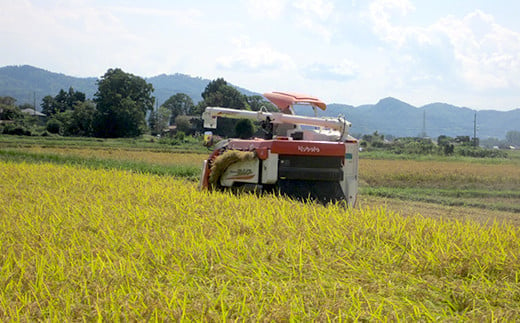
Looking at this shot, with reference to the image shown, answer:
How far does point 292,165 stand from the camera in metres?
8.11

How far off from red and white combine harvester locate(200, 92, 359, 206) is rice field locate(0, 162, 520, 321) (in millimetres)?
1461

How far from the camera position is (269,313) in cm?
325

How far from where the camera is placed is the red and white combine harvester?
8.05 metres

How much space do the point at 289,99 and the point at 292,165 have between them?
A: 1785mm

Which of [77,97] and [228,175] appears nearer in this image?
[228,175]

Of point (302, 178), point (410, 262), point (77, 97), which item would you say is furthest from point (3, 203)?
point (77, 97)

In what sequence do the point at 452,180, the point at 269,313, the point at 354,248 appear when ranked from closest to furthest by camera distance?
the point at 269,313 → the point at 354,248 → the point at 452,180

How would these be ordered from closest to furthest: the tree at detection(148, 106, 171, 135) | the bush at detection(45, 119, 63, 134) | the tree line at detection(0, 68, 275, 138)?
1. the tree line at detection(0, 68, 275, 138)
2. the bush at detection(45, 119, 63, 134)
3. the tree at detection(148, 106, 171, 135)

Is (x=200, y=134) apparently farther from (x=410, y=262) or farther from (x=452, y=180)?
(x=410, y=262)

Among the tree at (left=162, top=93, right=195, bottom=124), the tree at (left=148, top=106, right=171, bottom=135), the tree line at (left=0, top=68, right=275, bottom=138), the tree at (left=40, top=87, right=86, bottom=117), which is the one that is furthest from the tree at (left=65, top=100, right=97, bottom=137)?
the tree at (left=162, top=93, right=195, bottom=124)

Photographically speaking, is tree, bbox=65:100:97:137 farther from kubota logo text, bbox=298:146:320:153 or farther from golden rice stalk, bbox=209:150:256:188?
kubota logo text, bbox=298:146:320:153

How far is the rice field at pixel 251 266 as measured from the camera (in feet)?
11.0

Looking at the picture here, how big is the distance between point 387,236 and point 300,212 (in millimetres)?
1462

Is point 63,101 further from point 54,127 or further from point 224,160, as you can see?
point 224,160
